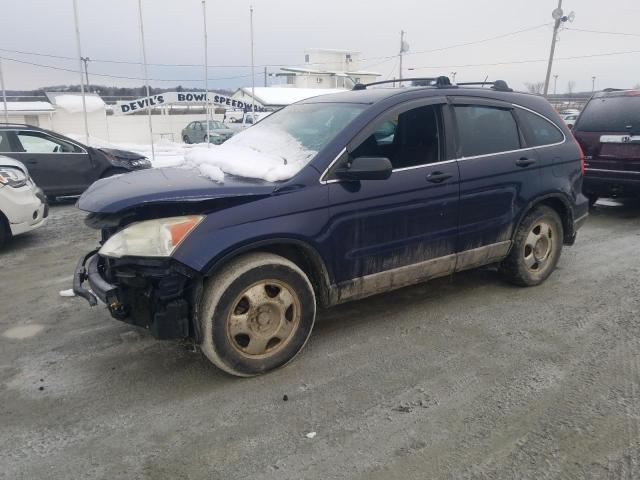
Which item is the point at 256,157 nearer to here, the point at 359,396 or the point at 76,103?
the point at 359,396

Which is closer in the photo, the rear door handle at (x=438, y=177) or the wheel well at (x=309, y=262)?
the wheel well at (x=309, y=262)

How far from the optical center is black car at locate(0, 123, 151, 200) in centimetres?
957

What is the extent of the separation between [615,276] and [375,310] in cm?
266

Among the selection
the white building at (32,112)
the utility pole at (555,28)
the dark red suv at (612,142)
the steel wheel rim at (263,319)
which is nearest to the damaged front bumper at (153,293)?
the steel wheel rim at (263,319)

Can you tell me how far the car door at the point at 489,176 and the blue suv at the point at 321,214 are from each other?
0.04 ft

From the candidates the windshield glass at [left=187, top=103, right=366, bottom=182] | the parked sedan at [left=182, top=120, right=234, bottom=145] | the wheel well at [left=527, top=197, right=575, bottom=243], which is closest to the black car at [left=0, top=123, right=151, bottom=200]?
the windshield glass at [left=187, top=103, right=366, bottom=182]

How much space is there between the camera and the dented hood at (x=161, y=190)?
9.95 feet

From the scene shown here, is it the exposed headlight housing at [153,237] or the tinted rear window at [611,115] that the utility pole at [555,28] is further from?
the exposed headlight housing at [153,237]

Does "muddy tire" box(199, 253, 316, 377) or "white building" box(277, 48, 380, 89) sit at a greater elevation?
"white building" box(277, 48, 380, 89)

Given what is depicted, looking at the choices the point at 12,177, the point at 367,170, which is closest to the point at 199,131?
the point at 12,177

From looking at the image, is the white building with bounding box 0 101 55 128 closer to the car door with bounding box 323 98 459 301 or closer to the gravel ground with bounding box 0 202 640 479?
the gravel ground with bounding box 0 202 640 479

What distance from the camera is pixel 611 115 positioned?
311 inches

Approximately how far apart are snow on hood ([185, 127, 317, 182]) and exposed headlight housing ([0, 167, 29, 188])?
3564 millimetres

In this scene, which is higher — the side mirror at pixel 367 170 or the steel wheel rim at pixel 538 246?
the side mirror at pixel 367 170
